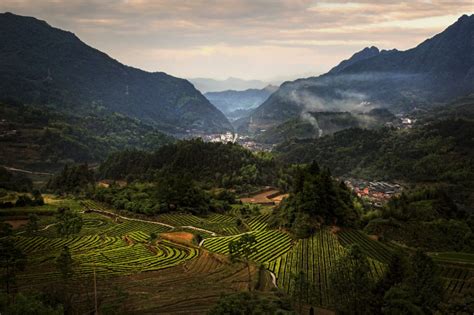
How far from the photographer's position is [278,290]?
143 ft

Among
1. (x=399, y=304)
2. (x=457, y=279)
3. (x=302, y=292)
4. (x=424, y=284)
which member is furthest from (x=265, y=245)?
(x=399, y=304)

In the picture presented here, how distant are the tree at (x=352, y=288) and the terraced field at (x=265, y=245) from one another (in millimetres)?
13818

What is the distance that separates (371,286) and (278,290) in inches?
345

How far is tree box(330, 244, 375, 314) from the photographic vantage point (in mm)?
38250

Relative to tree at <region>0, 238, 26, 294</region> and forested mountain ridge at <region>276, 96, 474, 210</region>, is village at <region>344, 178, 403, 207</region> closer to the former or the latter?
forested mountain ridge at <region>276, 96, 474, 210</region>

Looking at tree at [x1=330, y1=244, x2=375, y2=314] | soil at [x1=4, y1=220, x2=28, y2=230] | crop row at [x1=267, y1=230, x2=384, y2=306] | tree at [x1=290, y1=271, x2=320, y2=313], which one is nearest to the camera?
tree at [x1=330, y1=244, x2=375, y2=314]

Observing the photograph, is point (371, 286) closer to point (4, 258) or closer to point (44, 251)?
point (4, 258)

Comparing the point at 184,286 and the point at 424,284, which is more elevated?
the point at 424,284

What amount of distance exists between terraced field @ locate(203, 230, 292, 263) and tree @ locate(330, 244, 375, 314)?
13818 millimetres

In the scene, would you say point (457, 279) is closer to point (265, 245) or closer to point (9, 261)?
point (265, 245)

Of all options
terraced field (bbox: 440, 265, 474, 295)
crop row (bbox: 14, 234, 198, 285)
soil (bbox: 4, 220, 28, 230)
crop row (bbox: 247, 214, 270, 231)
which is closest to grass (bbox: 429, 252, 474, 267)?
terraced field (bbox: 440, 265, 474, 295)

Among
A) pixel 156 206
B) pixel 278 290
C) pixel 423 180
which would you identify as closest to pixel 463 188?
pixel 423 180

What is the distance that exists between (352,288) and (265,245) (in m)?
21.3

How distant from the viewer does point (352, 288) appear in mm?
39000
